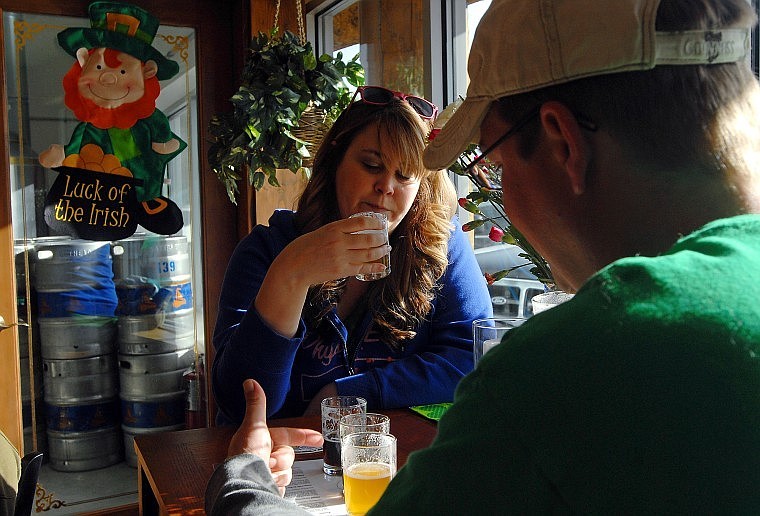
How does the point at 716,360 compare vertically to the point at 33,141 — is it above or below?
below

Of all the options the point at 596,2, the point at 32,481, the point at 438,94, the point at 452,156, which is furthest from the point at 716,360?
the point at 438,94

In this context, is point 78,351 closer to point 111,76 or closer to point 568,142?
point 111,76

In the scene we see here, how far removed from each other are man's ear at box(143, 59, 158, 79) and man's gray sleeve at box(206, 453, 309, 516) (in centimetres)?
261

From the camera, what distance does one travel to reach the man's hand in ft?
3.52

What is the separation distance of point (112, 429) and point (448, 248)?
2.02 m

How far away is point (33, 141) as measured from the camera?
118 inches

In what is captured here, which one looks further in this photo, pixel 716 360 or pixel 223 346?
pixel 223 346

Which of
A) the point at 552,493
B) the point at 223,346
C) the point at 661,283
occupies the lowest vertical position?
the point at 223,346

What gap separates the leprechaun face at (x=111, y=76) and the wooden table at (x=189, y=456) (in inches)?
82.8

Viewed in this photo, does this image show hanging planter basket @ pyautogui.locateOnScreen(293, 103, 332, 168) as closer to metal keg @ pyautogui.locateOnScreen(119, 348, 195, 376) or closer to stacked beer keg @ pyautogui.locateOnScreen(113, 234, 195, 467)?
stacked beer keg @ pyautogui.locateOnScreen(113, 234, 195, 467)

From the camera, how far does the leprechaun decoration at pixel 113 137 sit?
3064mm

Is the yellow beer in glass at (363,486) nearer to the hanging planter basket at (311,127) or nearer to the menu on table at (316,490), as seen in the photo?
the menu on table at (316,490)

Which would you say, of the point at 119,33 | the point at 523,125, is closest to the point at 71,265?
the point at 119,33

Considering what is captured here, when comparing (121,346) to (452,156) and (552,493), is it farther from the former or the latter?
(552,493)
